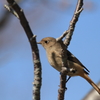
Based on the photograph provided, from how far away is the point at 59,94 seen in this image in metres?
1.07

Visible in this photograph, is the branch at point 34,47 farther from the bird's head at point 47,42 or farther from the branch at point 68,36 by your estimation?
the bird's head at point 47,42

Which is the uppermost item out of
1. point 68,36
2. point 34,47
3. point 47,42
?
point 47,42

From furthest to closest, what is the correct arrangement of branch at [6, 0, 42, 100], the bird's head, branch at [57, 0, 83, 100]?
1. the bird's head
2. branch at [57, 0, 83, 100]
3. branch at [6, 0, 42, 100]

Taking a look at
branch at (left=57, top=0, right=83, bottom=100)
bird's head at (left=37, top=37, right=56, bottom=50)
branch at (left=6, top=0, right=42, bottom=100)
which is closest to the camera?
branch at (left=6, top=0, right=42, bottom=100)

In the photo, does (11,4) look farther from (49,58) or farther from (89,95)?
(89,95)

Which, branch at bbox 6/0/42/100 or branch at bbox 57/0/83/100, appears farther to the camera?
branch at bbox 57/0/83/100

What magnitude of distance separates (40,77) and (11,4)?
0.29m

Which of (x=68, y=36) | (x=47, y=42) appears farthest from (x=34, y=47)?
(x=47, y=42)

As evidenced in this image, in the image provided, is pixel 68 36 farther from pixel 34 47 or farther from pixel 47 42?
pixel 34 47

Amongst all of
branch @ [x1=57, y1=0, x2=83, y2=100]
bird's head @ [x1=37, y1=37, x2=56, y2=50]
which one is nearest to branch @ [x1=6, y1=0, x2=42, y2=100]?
branch @ [x1=57, y1=0, x2=83, y2=100]

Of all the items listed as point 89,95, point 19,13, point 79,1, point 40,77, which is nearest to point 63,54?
point 40,77

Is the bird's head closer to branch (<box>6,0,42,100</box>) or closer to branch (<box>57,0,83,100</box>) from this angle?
branch (<box>57,0,83,100</box>)

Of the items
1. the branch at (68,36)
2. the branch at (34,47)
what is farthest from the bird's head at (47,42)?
the branch at (34,47)

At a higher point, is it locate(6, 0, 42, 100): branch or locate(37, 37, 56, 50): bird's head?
locate(37, 37, 56, 50): bird's head
